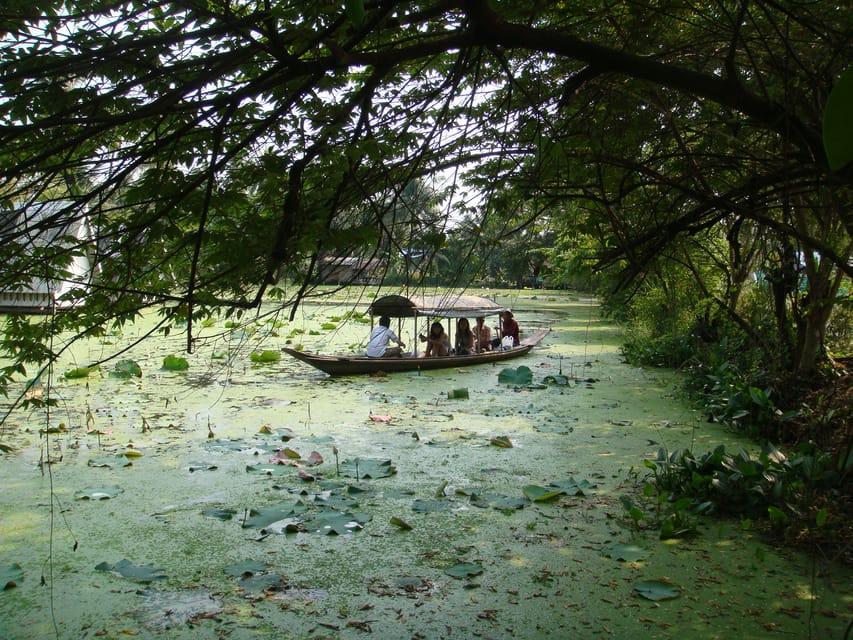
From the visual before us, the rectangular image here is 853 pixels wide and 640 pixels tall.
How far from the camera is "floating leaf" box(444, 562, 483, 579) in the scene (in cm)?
290

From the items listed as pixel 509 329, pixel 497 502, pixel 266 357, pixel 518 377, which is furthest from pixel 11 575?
pixel 509 329

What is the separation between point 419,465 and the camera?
173 inches

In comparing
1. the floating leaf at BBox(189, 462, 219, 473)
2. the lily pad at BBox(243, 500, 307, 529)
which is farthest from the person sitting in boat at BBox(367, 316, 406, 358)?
the lily pad at BBox(243, 500, 307, 529)

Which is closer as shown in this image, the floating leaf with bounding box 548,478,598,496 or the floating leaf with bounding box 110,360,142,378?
the floating leaf with bounding box 548,478,598,496

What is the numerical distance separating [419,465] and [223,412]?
6.53 ft

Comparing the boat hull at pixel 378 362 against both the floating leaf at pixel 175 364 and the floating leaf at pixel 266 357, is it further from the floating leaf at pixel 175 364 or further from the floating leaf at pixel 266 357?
the floating leaf at pixel 175 364

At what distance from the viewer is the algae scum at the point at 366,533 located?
2.57 metres

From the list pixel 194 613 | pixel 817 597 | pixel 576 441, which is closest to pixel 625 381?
pixel 576 441

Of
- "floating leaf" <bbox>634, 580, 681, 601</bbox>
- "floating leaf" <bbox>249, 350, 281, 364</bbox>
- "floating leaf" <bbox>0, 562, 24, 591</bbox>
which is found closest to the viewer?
"floating leaf" <bbox>634, 580, 681, 601</bbox>

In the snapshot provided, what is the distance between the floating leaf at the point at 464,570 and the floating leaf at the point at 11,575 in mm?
1651

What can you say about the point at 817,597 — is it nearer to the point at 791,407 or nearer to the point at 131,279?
the point at 791,407

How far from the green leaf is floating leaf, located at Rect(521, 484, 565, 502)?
11.7 ft

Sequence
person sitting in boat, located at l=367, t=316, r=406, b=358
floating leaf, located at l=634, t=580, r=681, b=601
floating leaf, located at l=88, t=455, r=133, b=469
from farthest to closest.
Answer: person sitting in boat, located at l=367, t=316, r=406, b=358 → floating leaf, located at l=88, t=455, r=133, b=469 → floating leaf, located at l=634, t=580, r=681, b=601

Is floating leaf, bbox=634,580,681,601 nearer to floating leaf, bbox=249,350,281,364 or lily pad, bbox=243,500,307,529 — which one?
lily pad, bbox=243,500,307,529
